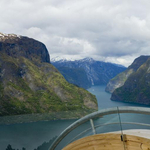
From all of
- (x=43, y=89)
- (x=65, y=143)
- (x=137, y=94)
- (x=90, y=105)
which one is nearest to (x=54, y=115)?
(x=65, y=143)

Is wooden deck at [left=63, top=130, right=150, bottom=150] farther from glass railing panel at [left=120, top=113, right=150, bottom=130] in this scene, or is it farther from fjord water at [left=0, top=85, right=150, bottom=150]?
fjord water at [left=0, top=85, right=150, bottom=150]

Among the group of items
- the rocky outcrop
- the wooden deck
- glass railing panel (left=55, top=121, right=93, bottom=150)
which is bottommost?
the wooden deck

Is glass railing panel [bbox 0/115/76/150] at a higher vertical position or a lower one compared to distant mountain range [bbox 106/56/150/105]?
lower

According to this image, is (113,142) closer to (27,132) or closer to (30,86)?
(27,132)

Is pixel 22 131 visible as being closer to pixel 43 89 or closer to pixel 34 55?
pixel 43 89

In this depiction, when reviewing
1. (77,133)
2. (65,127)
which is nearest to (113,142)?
(77,133)

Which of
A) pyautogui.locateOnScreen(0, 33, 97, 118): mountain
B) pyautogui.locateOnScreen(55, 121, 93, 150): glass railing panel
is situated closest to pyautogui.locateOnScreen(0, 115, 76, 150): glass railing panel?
pyautogui.locateOnScreen(55, 121, 93, 150): glass railing panel

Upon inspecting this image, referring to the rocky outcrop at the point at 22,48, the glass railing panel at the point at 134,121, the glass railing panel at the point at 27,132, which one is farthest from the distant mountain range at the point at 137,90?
the glass railing panel at the point at 134,121

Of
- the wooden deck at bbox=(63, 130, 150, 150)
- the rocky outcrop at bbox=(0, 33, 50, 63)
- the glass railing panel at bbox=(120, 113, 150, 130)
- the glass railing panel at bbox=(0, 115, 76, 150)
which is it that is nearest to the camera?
the wooden deck at bbox=(63, 130, 150, 150)
